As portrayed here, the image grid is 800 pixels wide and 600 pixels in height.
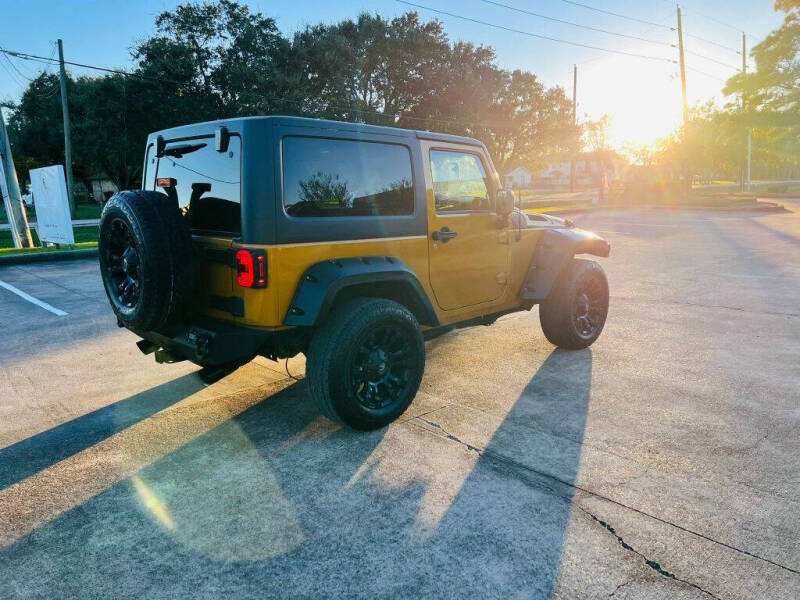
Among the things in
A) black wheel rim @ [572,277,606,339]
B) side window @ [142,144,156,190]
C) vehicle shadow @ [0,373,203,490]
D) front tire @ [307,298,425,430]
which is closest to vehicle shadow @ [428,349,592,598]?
front tire @ [307,298,425,430]

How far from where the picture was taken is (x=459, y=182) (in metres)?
4.35

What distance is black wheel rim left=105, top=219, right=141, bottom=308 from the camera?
340cm

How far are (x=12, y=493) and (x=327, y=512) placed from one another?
5.46 ft

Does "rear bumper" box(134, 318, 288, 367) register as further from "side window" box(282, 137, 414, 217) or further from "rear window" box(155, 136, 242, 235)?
"side window" box(282, 137, 414, 217)

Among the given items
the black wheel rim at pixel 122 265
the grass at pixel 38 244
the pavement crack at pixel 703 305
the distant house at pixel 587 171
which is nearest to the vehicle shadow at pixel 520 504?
the black wheel rim at pixel 122 265

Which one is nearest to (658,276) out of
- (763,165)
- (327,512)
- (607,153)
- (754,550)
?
(754,550)

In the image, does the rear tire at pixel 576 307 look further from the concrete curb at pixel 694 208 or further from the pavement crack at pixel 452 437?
the concrete curb at pixel 694 208

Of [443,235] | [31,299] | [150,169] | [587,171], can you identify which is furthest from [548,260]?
[587,171]

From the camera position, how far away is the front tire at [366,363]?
334 centimetres

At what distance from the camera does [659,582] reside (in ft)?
7.36

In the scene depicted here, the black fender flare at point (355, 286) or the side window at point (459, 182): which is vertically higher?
the side window at point (459, 182)

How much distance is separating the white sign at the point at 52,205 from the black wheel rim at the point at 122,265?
10385mm

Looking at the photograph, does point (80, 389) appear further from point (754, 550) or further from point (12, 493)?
point (754, 550)

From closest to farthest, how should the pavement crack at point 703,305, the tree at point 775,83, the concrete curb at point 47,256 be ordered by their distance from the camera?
the pavement crack at point 703,305
the concrete curb at point 47,256
the tree at point 775,83
